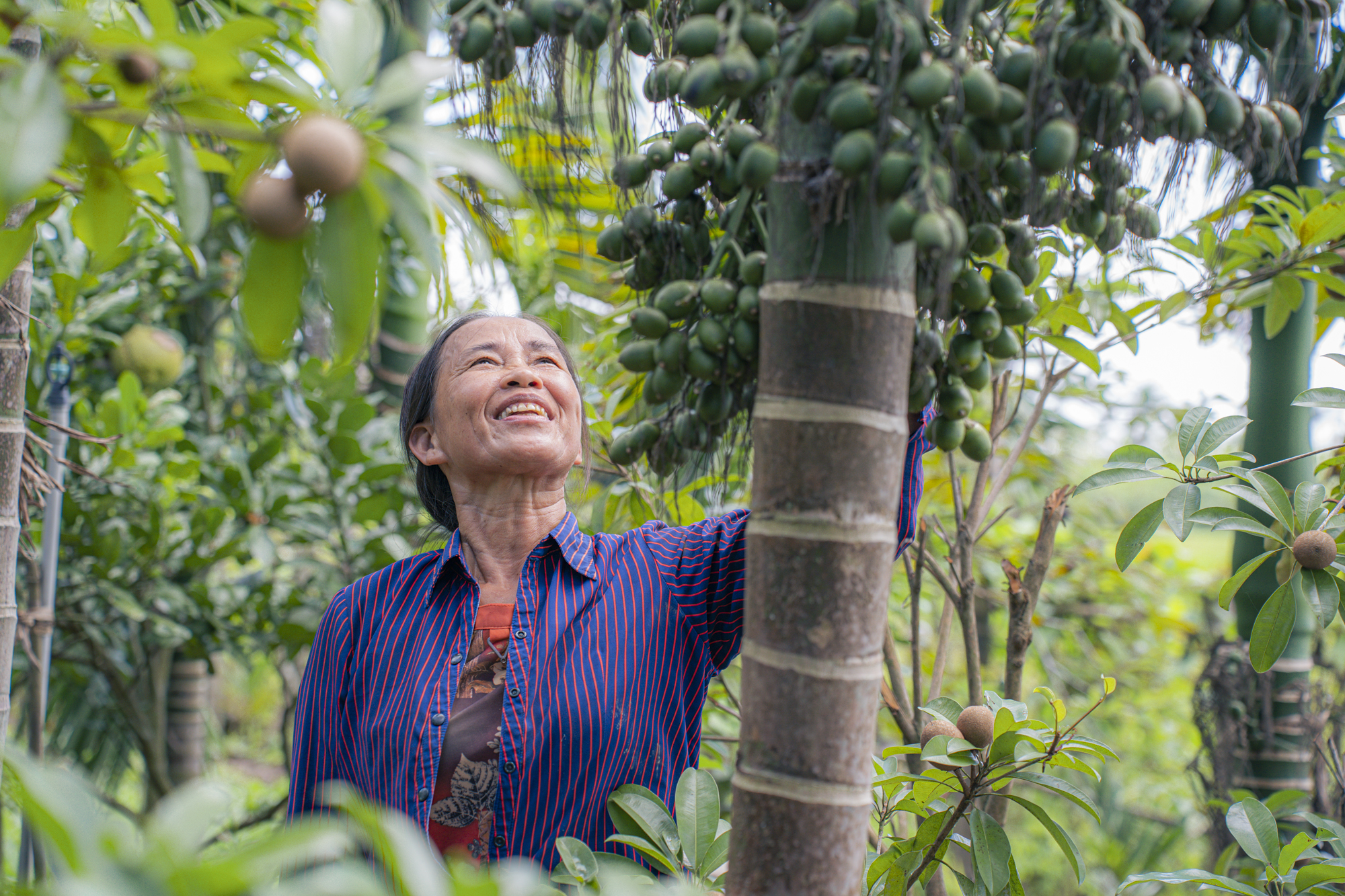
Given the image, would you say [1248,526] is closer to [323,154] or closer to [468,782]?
[468,782]

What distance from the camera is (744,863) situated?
0.79 meters

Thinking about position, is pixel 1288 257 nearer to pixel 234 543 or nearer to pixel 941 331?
pixel 941 331

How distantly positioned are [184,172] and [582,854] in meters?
0.76

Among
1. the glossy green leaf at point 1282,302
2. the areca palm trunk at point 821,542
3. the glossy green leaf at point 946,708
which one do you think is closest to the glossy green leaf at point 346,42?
the areca palm trunk at point 821,542

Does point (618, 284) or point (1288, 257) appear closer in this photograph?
point (1288, 257)

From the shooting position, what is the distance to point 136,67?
688mm

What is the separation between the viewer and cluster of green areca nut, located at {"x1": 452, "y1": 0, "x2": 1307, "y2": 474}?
2.41 ft

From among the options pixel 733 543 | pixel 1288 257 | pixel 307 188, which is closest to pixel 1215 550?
pixel 1288 257

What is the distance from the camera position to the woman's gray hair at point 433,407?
171cm

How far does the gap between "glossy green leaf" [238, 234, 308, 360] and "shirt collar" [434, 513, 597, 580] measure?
793 mm

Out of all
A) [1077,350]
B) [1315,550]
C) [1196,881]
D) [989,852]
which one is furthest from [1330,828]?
[1077,350]

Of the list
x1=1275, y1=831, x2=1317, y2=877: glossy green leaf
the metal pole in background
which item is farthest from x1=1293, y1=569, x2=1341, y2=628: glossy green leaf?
the metal pole in background

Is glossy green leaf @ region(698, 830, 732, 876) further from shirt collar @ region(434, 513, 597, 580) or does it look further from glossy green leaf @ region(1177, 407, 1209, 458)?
glossy green leaf @ region(1177, 407, 1209, 458)

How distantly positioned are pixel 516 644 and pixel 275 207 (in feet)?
2.74
